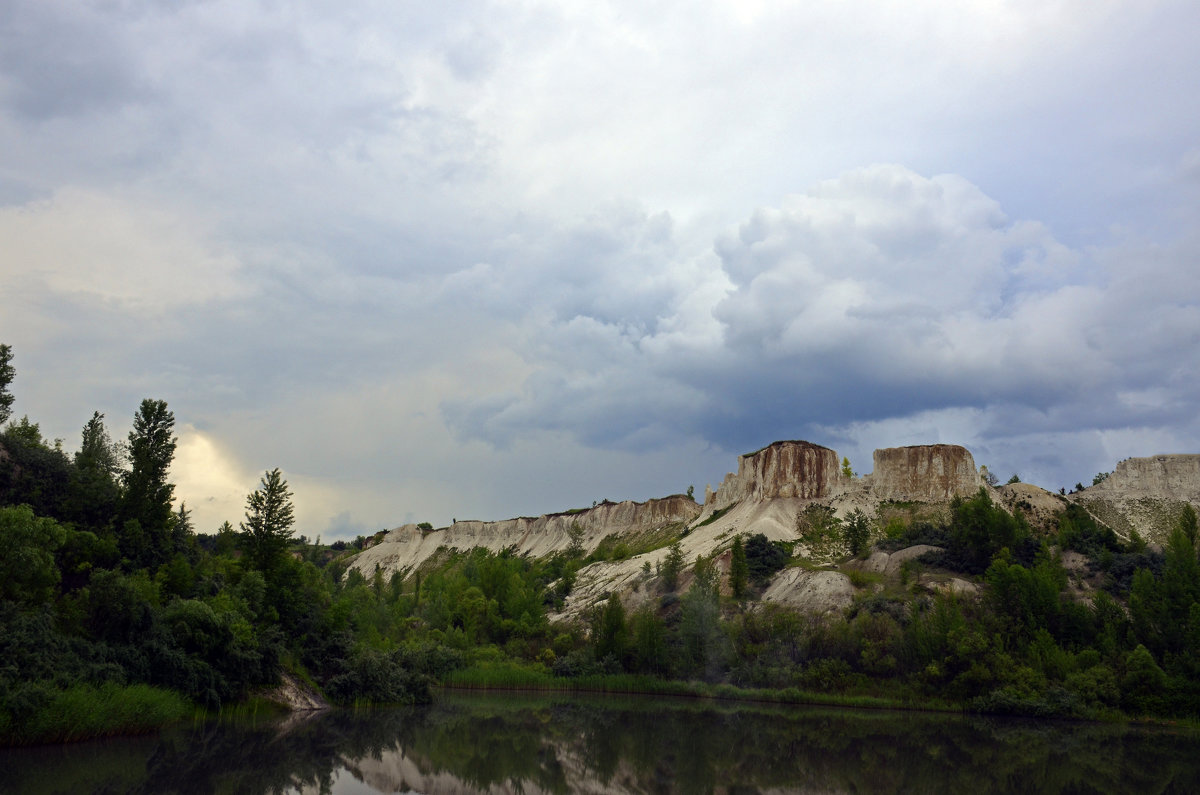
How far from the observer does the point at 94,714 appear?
904 inches

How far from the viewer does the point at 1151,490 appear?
7250 centimetres

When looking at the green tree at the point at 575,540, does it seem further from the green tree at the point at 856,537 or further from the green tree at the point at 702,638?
the green tree at the point at 702,638

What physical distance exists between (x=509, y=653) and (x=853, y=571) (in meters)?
27.1

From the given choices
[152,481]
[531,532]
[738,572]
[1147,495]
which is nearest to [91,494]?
[152,481]

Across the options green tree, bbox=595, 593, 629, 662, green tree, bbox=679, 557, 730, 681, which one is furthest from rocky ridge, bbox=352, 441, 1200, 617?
green tree, bbox=595, 593, 629, 662

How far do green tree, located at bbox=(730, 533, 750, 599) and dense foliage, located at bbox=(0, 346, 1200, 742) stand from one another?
31cm

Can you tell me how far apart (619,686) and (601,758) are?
32282mm

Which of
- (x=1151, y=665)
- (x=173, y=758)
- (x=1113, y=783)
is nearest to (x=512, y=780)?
(x=173, y=758)

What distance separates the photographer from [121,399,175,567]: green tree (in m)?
36.1

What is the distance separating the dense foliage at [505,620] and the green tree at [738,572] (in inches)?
12.3

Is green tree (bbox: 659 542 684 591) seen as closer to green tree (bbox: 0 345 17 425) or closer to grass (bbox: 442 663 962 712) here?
grass (bbox: 442 663 962 712)

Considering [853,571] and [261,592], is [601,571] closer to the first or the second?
[853,571]

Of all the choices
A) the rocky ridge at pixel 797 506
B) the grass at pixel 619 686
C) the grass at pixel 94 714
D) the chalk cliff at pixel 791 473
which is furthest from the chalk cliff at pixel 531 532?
the grass at pixel 94 714

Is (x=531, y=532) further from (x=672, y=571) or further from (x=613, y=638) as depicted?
(x=613, y=638)
